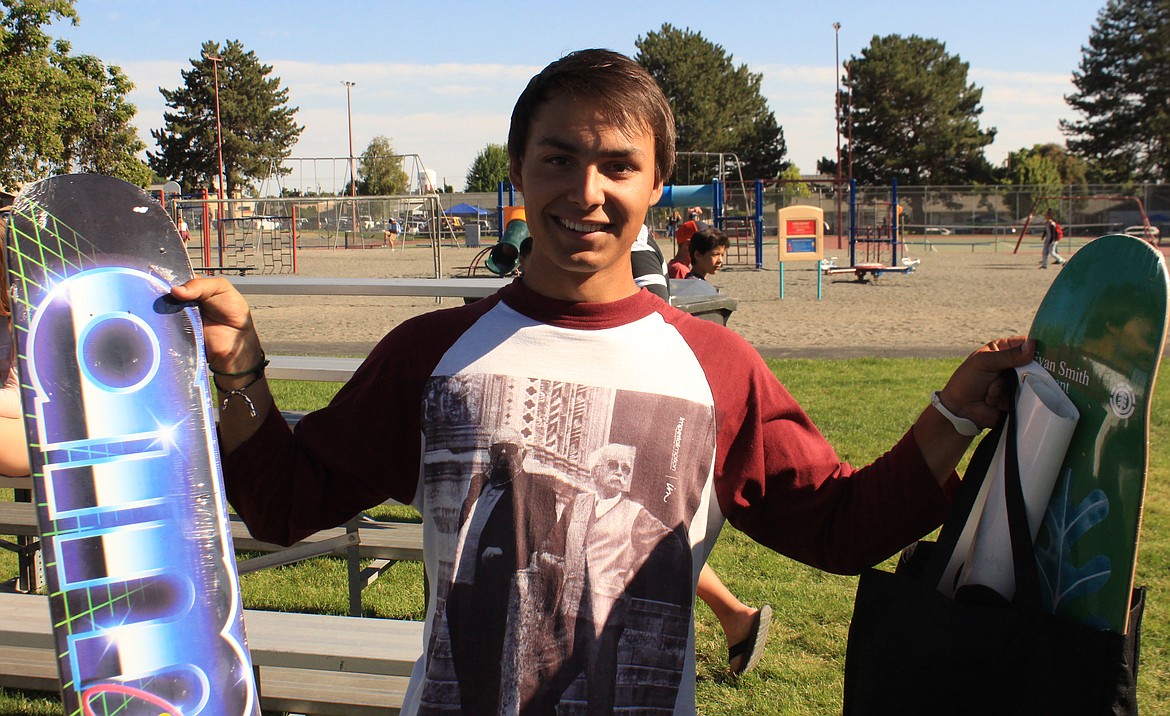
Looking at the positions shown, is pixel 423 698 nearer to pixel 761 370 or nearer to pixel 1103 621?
pixel 761 370

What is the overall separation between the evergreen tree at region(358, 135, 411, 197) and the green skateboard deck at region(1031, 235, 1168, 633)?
66.8 m

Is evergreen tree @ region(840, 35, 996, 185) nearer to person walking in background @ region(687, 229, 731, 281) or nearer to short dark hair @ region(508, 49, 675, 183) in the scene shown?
person walking in background @ region(687, 229, 731, 281)

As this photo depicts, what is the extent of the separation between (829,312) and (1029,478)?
13.7 meters

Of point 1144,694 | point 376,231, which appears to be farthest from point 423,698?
point 376,231

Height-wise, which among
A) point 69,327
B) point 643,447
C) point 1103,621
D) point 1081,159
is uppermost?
point 1081,159

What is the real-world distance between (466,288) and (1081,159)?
7405cm

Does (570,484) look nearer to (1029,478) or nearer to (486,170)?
(1029,478)

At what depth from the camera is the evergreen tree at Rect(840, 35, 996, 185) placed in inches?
2847

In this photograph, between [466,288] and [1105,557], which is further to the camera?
[466,288]

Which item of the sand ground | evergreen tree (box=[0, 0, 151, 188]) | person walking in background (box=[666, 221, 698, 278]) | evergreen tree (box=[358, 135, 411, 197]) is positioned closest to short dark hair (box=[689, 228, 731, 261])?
person walking in background (box=[666, 221, 698, 278])

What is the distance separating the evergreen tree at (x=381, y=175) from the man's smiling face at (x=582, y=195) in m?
66.5

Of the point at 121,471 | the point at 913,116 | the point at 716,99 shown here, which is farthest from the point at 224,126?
the point at 121,471

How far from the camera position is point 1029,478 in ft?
4.79

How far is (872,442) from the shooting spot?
241 inches
